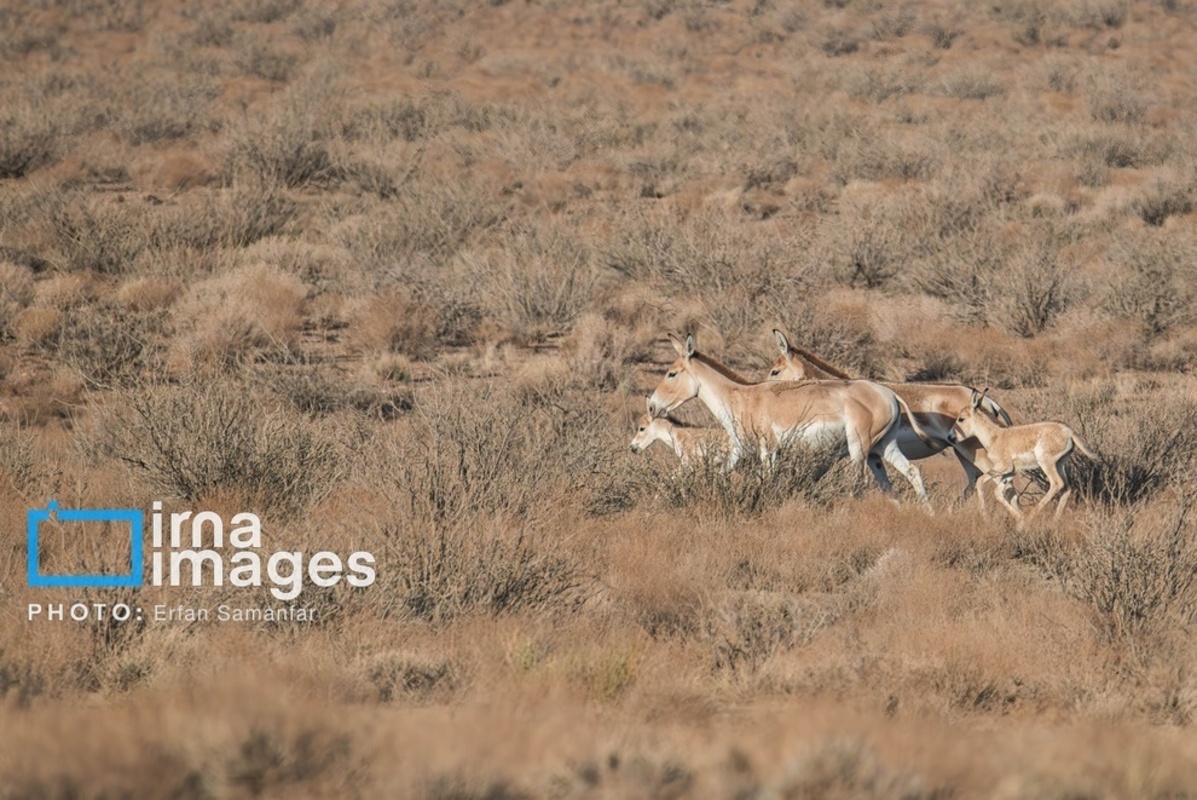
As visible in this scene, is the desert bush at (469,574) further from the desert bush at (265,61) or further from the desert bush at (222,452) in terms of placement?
the desert bush at (265,61)

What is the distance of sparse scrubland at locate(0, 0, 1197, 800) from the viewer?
536 centimetres

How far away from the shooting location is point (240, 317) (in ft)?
51.3

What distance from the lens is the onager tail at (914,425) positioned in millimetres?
10883

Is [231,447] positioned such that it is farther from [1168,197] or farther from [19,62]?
[19,62]

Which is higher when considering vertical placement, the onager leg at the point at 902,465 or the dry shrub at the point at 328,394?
the onager leg at the point at 902,465

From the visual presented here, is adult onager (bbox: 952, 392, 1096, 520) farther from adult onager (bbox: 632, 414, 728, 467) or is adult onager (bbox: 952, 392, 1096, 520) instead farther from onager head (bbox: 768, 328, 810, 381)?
adult onager (bbox: 632, 414, 728, 467)

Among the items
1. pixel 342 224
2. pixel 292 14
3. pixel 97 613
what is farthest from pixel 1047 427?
pixel 292 14

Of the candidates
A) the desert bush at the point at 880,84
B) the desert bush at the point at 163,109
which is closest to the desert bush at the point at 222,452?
the desert bush at the point at 163,109

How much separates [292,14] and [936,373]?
32.6 m

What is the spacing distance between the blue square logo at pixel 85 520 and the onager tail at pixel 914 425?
576 cm

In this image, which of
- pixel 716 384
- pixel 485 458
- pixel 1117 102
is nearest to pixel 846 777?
pixel 485 458

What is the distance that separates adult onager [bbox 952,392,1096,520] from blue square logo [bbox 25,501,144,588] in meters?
6.08

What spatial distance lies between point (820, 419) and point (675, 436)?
6.38 ft

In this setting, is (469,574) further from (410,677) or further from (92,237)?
(92,237)
